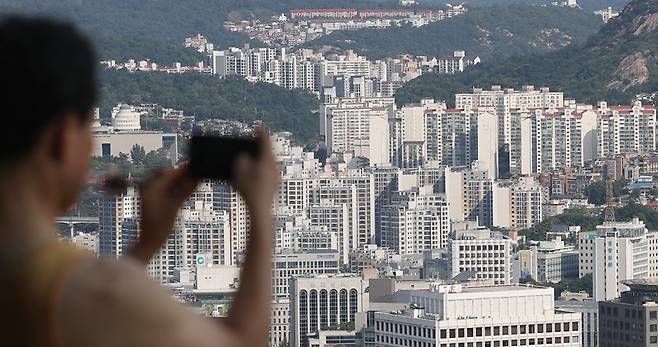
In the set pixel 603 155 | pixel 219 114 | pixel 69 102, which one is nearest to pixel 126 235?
pixel 603 155

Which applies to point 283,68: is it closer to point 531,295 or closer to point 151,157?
point 151,157

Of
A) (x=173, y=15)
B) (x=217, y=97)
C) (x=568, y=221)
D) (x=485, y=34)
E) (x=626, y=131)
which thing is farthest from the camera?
(x=173, y=15)

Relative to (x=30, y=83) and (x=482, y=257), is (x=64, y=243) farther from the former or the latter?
(x=482, y=257)

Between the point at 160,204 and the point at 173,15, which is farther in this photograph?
the point at 173,15

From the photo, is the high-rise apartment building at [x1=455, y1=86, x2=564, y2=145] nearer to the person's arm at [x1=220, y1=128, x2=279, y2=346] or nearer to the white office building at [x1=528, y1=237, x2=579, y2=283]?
the white office building at [x1=528, y1=237, x2=579, y2=283]

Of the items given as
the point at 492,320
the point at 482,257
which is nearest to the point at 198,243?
the point at 482,257

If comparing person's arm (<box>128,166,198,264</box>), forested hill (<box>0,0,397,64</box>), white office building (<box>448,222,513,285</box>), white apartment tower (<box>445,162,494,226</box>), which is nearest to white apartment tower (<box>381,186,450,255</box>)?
white apartment tower (<box>445,162,494,226</box>)
